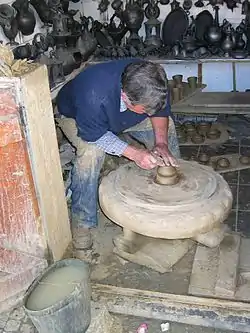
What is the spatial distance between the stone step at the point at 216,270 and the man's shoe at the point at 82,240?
0.66m

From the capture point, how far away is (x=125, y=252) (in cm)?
276

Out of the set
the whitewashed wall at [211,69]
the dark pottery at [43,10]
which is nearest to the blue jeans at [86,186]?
the dark pottery at [43,10]

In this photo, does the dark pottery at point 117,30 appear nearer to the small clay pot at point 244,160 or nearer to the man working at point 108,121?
the small clay pot at point 244,160

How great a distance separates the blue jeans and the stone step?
2.35 feet

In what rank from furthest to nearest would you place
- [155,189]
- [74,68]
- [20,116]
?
[74,68] < [155,189] < [20,116]

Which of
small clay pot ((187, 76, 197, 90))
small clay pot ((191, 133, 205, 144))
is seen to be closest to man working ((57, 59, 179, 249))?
small clay pot ((191, 133, 205, 144))

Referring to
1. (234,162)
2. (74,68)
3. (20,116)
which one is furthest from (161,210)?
(74,68)

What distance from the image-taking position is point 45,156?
2.46 metres

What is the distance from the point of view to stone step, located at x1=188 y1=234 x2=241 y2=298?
8.24 feet

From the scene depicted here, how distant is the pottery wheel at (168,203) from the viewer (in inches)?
94.8

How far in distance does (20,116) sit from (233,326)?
1.45 metres

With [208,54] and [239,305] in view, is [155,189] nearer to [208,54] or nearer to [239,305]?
[239,305]

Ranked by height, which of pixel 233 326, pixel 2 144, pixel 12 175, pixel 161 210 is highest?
pixel 2 144

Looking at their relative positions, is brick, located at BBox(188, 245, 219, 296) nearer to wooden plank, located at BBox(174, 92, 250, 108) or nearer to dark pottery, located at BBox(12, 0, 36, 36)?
wooden plank, located at BBox(174, 92, 250, 108)
